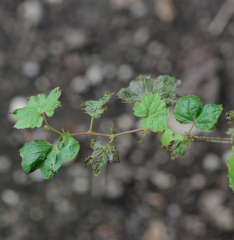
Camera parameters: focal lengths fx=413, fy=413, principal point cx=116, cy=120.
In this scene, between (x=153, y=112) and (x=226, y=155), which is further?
(x=226, y=155)

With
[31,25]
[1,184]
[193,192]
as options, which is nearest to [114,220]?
[193,192]

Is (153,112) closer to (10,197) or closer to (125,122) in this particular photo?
(125,122)

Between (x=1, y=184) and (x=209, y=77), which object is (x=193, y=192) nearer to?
(x=209, y=77)

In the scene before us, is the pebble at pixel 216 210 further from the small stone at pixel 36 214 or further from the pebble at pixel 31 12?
the pebble at pixel 31 12

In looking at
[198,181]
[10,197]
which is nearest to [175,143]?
[198,181]

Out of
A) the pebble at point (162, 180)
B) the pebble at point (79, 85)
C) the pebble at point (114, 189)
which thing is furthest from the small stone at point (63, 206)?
the pebble at point (79, 85)
